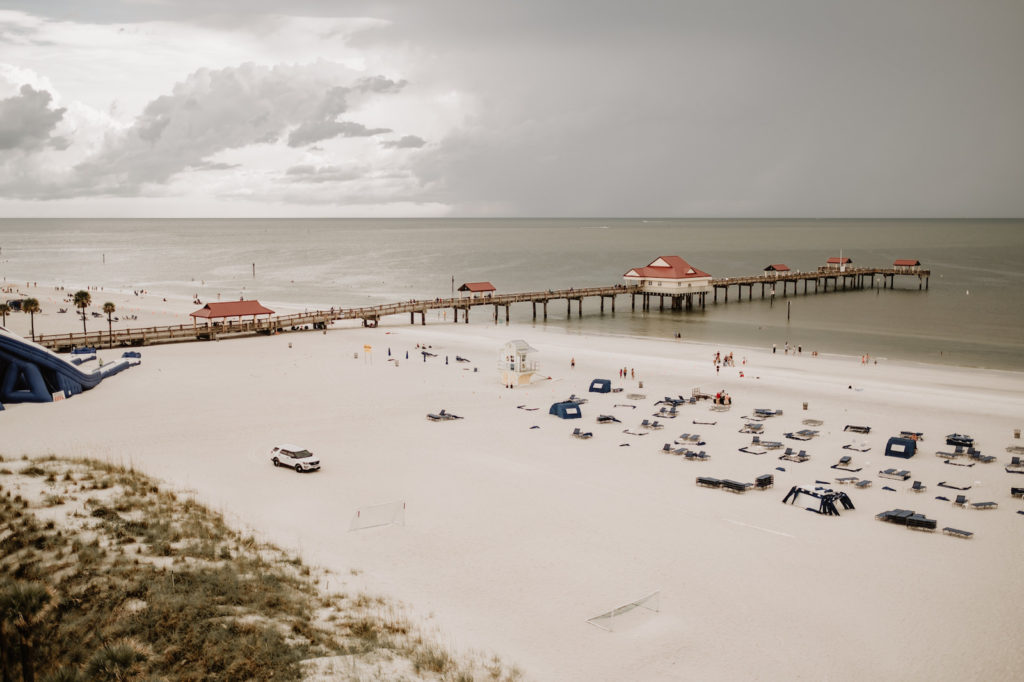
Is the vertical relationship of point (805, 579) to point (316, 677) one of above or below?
below

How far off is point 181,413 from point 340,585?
17.5m

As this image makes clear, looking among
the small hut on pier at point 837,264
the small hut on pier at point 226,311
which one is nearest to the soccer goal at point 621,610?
the small hut on pier at point 226,311

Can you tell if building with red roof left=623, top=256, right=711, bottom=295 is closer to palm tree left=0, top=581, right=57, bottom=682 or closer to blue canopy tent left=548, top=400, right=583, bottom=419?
blue canopy tent left=548, top=400, right=583, bottom=419

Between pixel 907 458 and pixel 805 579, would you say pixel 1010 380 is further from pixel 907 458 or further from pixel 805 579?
pixel 805 579

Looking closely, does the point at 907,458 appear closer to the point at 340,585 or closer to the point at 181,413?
the point at 340,585

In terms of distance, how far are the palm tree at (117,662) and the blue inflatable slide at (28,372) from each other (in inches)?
924

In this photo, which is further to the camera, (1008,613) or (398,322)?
(398,322)

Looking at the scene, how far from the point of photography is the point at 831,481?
70.0ft

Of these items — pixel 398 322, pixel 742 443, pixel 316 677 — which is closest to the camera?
pixel 316 677

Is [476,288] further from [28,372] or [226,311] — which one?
[28,372]

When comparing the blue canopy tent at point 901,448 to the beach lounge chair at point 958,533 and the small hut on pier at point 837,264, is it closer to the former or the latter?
the beach lounge chair at point 958,533

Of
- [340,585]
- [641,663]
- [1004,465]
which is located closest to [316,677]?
[340,585]

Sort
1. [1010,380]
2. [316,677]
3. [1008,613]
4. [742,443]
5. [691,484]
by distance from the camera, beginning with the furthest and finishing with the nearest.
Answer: [1010,380]
[742,443]
[691,484]
[1008,613]
[316,677]

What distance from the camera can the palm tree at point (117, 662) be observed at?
31.4 ft
